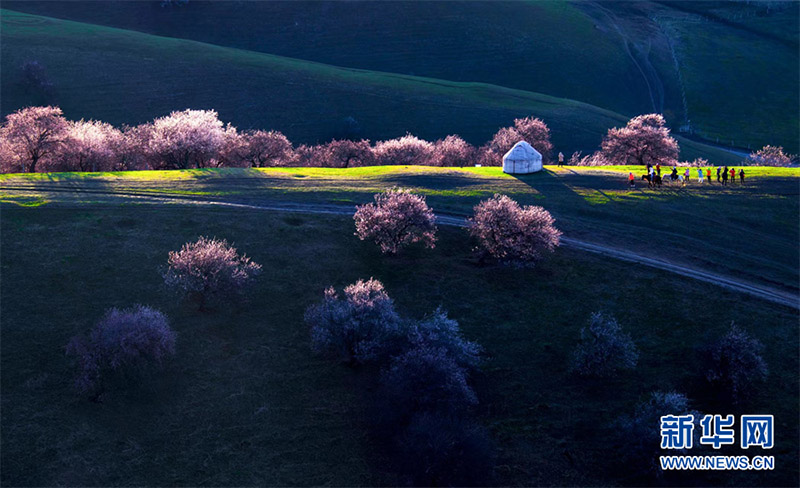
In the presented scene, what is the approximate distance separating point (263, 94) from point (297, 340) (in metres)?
83.4

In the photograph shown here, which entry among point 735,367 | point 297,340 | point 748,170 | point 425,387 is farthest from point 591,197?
point 425,387

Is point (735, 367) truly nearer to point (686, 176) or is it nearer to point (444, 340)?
point (444, 340)

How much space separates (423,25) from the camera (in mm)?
150250

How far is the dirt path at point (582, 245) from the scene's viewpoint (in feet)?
128

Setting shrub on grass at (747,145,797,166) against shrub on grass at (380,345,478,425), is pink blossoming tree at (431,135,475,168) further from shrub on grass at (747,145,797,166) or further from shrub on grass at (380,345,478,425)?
shrub on grass at (380,345,478,425)

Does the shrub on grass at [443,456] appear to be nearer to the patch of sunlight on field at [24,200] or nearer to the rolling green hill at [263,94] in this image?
Result: the patch of sunlight on field at [24,200]

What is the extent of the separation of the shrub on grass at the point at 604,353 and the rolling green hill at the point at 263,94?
68978 millimetres

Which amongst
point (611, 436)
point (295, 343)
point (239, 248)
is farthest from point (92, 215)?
point (611, 436)

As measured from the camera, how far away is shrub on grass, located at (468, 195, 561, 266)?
1622 inches

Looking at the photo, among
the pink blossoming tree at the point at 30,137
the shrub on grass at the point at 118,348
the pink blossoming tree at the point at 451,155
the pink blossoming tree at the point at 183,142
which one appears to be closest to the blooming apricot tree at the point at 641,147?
the pink blossoming tree at the point at 451,155

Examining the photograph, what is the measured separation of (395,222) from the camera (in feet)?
138

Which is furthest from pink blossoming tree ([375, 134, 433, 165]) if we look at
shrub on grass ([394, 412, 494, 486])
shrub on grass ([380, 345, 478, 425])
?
shrub on grass ([394, 412, 494, 486])

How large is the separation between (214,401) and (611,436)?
18.3m

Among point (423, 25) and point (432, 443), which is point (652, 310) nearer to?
Answer: point (432, 443)
